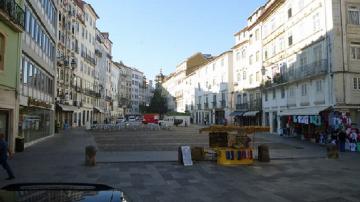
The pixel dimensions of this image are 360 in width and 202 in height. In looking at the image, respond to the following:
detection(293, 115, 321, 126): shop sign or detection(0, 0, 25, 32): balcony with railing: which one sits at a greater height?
detection(0, 0, 25, 32): balcony with railing

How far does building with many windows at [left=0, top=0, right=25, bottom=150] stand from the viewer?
791 inches

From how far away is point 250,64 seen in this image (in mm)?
54812

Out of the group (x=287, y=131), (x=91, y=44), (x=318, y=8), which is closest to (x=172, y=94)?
(x=91, y=44)

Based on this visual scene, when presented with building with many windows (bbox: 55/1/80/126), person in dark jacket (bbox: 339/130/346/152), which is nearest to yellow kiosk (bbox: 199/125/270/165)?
person in dark jacket (bbox: 339/130/346/152)

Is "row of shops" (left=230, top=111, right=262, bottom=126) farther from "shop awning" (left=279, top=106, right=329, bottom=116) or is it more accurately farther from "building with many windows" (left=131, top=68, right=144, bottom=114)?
"building with many windows" (left=131, top=68, right=144, bottom=114)

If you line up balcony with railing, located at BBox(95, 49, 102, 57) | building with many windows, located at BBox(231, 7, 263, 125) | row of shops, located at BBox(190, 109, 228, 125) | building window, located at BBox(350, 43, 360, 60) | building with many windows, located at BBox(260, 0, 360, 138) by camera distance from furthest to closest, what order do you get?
balcony with railing, located at BBox(95, 49, 102, 57)
row of shops, located at BBox(190, 109, 228, 125)
building with many windows, located at BBox(231, 7, 263, 125)
building window, located at BBox(350, 43, 360, 60)
building with many windows, located at BBox(260, 0, 360, 138)

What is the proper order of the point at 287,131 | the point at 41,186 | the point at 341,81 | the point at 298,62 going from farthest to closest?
1. the point at 287,131
2. the point at 298,62
3. the point at 341,81
4. the point at 41,186

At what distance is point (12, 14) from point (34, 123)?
10.9m

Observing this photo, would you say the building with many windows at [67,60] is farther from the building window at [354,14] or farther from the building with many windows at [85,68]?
the building window at [354,14]

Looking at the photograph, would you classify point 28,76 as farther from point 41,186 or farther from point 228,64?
→ point 228,64

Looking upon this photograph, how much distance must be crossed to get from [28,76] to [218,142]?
46.5 feet

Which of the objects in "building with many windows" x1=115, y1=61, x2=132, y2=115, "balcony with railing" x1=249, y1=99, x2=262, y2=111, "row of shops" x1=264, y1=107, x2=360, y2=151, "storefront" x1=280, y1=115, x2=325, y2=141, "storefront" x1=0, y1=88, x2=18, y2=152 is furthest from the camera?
"building with many windows" x1=115, y1=61, x2=132, y2=115

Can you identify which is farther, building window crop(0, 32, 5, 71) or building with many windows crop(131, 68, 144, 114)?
building with many windows crop(131, 68, 144, 114)

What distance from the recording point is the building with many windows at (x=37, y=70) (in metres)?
Result: 25.3
